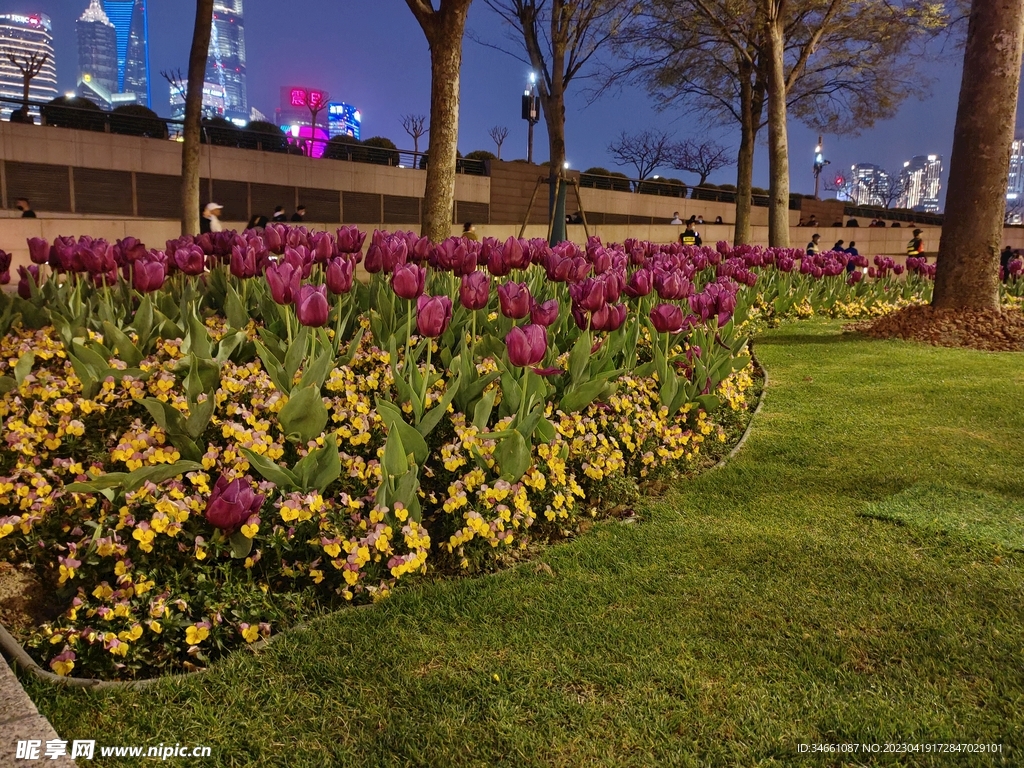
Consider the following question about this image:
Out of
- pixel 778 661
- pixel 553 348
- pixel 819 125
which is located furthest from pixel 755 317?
pixel 819 125

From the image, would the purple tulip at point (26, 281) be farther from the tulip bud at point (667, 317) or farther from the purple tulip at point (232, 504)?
the tulip bud at point (667, 317)

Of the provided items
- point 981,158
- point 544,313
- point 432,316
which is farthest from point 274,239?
point 981,158

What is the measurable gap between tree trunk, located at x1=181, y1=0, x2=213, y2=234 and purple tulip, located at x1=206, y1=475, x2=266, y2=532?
12484mm

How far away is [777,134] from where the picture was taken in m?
18.5

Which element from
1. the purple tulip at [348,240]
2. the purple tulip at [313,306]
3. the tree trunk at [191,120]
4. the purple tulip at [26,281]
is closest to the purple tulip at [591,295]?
the purple tulip at [313,306]

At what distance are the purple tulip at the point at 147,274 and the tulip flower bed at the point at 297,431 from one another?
13 mm

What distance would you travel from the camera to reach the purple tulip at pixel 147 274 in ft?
14.7

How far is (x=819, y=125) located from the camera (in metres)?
32.3

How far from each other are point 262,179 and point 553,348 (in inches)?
1080

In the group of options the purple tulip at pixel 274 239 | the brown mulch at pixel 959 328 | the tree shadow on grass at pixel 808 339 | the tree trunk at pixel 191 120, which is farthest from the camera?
the tree trunk at pixel 191 120

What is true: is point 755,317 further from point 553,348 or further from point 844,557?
point 844,557

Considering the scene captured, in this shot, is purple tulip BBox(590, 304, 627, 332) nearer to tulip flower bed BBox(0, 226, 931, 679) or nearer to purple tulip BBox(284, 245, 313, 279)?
tulip flower bed BBox(0, 226, 931, 679)

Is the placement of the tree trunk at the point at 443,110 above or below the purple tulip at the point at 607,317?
above

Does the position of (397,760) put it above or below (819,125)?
below
